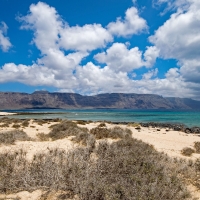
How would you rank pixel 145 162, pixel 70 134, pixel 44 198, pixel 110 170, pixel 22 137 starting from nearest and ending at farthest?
pixel 44 198 → pixel 110 170 → pixel 145 162 → pixel 22 137 → pixel 70 134

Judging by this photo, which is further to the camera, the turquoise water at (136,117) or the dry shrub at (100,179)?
the turquoise water at (136,117)

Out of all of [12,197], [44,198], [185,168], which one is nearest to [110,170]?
[44,198]

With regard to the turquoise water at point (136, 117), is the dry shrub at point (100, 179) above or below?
above

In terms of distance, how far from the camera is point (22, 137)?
525 inches

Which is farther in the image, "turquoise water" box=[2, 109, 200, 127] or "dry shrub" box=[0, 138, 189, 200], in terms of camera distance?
"turquoise water" box=[2, 109, 200, 127]

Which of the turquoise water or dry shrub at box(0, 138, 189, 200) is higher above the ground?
dry shrub at box(0, 138, 189, 200)

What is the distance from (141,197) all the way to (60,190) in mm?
2188

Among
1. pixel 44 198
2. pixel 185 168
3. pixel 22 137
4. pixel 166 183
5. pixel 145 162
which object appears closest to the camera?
pixel 44 198

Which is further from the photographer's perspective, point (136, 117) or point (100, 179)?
point (136, 117)

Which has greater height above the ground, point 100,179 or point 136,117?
point 100,179

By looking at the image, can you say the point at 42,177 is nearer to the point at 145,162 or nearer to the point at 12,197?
the point at 12,197

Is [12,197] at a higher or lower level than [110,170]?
lower

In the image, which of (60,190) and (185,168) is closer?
(60,190)

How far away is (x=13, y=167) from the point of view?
6480 millimetres
